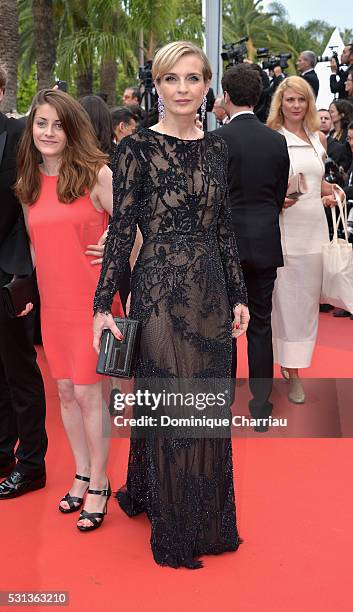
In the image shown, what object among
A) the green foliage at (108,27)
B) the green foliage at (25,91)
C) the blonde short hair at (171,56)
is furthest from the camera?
the green foliage at (25,91)

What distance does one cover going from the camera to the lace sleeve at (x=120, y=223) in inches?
114

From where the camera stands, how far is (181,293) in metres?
3.02

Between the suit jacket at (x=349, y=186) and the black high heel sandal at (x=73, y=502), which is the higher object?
the suit jacket at (x=349, y=186)

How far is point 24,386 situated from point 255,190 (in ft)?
5.94

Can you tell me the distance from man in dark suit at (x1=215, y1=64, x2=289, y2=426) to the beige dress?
0.32m

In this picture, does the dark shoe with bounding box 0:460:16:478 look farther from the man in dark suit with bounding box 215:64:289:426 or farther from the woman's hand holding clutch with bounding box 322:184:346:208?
the woman's hand holding clutch with bounding box 322:184:346:208

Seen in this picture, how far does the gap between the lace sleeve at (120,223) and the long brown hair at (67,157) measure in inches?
14.7

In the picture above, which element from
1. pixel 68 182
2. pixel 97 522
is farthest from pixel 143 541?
pixel 68 182

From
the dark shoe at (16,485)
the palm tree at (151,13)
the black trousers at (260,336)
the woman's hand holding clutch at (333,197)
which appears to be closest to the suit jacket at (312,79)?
the woman's hand holding clutch at (333,197)

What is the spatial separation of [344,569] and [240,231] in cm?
217

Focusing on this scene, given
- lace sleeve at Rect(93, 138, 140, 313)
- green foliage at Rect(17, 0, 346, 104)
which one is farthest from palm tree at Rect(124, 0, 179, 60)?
lace sleeve at Rect(93, 138, 140, 313)

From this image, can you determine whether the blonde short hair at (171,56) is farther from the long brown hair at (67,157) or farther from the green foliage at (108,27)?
the green foliage at (108,27)

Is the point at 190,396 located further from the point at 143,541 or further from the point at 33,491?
the point at 33,491

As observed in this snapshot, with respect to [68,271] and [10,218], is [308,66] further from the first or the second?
[68,271]
